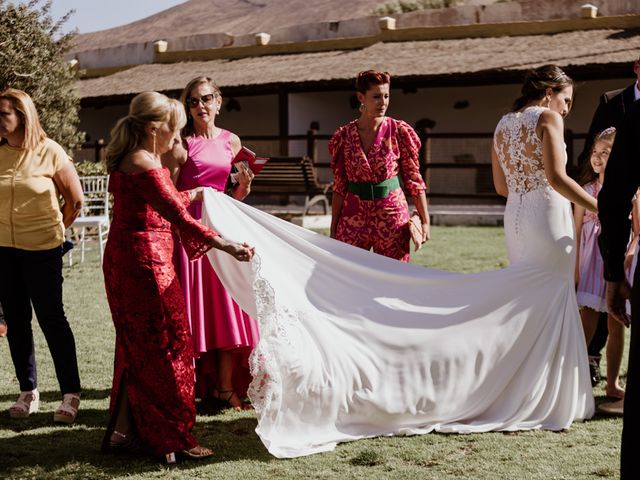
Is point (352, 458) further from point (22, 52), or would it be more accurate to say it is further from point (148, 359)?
point (22, 52)

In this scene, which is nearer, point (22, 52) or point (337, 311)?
point (337, 311)

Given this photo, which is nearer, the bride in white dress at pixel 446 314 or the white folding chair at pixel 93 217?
the bride in white dress at pixel 446 314

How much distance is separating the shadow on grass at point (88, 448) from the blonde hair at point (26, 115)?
1544 millimetres

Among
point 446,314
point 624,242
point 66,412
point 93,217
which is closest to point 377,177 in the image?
point 446,314

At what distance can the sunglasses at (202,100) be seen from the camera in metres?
5.60

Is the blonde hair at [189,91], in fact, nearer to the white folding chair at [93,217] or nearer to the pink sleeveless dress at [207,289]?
the pink sleeveless dress at [207,289]

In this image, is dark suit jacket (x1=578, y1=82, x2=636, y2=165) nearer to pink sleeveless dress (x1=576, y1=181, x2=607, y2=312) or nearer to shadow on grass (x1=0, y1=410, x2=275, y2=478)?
pink sleeveless dress (x1=576, y1=181, x2=607, y2=312)

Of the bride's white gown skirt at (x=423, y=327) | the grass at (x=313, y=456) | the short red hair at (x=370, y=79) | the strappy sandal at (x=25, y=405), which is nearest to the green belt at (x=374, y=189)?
the short red hair at (x=370, y=79)

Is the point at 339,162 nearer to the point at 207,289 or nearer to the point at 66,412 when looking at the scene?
the point at 207,289

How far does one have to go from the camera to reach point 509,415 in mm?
5047

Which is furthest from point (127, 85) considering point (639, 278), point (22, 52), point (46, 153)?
point (639, 278)

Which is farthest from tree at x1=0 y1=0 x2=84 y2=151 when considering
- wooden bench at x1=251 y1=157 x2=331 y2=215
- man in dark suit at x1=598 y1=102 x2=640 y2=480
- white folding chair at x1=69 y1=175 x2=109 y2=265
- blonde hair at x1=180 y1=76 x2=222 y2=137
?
man in dark suit at x1=598 y1=102 x2=640 y2=480

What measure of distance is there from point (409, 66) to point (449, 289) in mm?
17383

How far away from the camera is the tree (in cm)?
1334
